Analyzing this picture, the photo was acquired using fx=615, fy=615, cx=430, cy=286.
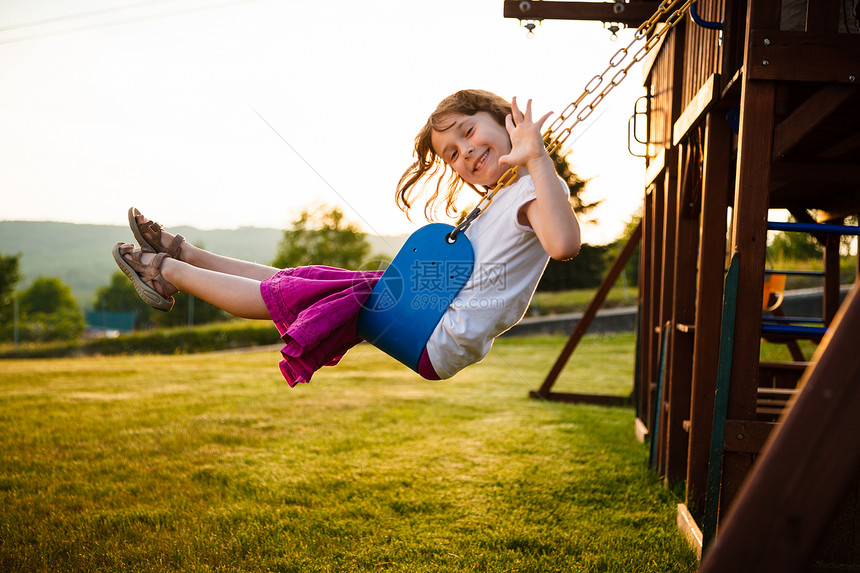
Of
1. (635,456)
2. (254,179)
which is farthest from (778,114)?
(254,179)

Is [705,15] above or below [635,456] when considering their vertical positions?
above

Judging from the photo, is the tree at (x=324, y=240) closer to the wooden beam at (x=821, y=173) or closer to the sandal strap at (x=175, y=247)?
the wooden beam at (x=821, y=173)

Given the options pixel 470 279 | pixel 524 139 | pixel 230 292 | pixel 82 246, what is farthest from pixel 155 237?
pixel 82 246

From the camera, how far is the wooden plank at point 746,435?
2.18m

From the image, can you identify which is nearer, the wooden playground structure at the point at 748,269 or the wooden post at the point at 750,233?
the wooden playground structure at the point at 748,269

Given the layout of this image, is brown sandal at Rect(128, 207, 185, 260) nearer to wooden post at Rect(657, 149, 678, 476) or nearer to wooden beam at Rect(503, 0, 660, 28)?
wooden beam at Rect(503, 0, 660, 28)

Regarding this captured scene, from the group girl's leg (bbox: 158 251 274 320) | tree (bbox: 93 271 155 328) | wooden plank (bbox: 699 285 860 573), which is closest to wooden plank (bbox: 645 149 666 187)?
girl's leg (bbox: 158 251 274 320)

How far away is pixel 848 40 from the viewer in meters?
2.21

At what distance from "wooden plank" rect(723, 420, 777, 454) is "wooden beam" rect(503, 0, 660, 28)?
2843 mm

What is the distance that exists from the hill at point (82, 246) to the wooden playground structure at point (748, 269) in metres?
28.7

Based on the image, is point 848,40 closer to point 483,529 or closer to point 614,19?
point 614,19

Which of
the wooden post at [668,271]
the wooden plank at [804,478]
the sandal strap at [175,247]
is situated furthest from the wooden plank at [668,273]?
the wooden plank at [804,478]

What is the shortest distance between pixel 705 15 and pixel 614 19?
34.4 inches

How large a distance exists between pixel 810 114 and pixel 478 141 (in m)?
1.21
